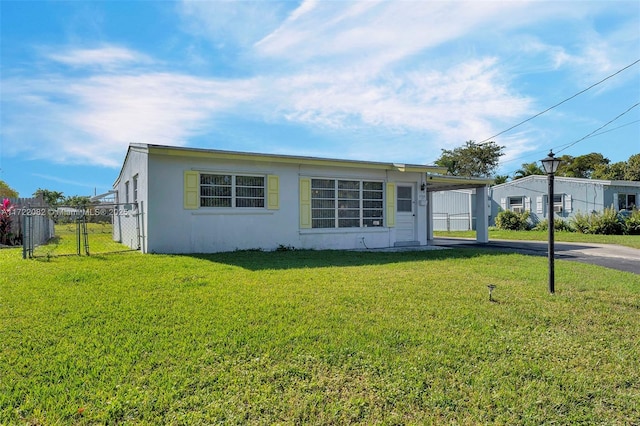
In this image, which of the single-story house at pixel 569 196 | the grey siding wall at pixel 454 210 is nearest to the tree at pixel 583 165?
the single-story house at pixel 569 196

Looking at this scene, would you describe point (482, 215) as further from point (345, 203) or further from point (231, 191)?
point (231, 191)

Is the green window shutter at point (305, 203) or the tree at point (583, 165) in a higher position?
the tree at point (583, 165)

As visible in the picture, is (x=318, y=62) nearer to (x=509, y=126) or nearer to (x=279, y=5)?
(x=279, y=5)

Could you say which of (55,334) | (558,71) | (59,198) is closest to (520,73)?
(558,71)

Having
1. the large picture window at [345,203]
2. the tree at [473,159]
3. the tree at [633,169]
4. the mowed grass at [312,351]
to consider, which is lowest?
the mowed grass at [312,351]

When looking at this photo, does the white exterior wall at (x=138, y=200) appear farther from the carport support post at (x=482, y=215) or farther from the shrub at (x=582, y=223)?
the shrub at (x=582, y=223)

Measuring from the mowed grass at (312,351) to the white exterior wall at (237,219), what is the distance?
3.56 metres

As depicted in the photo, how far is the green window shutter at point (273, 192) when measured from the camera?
1079 cm

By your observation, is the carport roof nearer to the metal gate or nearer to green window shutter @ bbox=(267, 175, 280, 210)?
→ green window shutter @ bbox=(267, 175, 280, 210)

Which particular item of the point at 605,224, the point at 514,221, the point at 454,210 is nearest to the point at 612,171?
the point at 514,221

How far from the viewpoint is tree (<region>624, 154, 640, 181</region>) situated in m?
32.4

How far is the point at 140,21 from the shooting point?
7.87m

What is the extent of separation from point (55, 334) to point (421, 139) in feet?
67.1

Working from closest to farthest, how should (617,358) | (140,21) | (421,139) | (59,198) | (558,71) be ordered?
1. (617,358)
2. (140,21)
3. (558,71)
4. (421,139)
5. (59,198)
